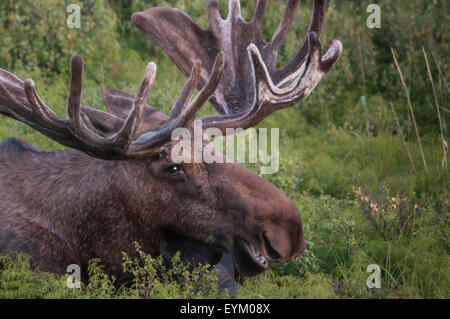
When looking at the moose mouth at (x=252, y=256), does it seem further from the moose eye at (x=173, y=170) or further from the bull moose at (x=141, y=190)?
the moose eye at (x=173, y=170)

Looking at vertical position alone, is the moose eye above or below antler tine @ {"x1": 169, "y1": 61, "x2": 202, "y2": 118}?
below

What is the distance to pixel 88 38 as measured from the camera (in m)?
8.41

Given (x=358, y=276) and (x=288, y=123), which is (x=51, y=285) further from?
(x=288, y=123)

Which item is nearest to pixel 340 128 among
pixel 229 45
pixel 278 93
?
pixel 229 45

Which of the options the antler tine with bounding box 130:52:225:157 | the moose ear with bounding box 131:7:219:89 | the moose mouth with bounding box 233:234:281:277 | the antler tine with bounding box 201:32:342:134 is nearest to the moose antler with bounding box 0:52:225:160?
the antler tine with bounding box 130:52:225:157

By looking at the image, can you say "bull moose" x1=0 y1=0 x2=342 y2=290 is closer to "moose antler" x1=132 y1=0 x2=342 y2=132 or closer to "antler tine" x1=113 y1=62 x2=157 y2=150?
"antler tine" x1=113 y1=62 x2=157 y2=150

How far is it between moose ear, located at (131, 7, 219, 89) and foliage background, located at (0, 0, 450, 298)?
1571 millimetres

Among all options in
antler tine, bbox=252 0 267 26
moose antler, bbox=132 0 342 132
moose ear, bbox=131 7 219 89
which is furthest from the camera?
antler tine, bbox=252 0 267 26

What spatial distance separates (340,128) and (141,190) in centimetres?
425

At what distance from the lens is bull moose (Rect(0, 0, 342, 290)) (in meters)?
3.66

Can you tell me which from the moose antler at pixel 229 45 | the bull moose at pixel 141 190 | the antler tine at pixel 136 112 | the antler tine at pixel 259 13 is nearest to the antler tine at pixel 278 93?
the bull moose at pixel 141 190

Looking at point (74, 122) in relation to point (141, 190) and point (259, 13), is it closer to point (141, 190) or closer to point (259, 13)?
point (141, 190)

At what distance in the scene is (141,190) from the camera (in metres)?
3.91

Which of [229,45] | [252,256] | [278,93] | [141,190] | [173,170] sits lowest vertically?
[252,256]
